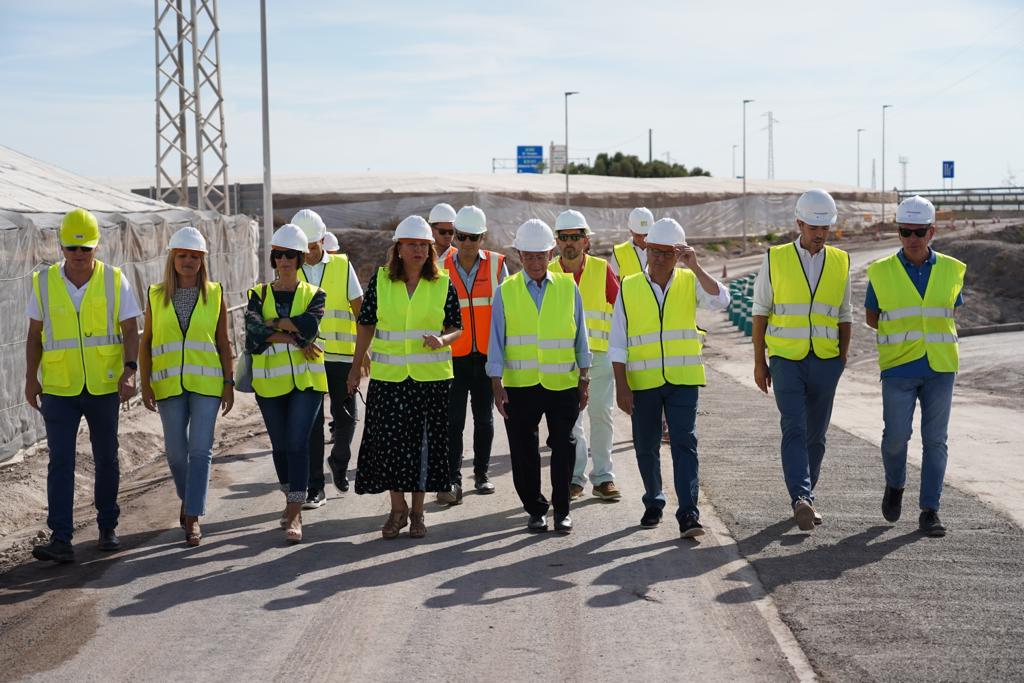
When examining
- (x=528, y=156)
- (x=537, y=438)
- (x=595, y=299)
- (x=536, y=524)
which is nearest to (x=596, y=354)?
(x=595, y=299)

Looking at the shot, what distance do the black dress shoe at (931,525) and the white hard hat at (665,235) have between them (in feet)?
7.57

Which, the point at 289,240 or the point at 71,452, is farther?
the point at 289,240

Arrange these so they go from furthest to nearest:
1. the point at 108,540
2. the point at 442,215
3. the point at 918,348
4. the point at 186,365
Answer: the point at 442,215
the point at 918,348
the point at 186,365
the point at 108,540

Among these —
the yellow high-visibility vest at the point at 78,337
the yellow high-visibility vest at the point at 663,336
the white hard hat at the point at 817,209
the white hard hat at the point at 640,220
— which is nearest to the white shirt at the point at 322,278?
the yellow high-visibility vest at the point at 78,337

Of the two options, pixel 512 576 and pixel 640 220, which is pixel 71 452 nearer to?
pixel 512 576

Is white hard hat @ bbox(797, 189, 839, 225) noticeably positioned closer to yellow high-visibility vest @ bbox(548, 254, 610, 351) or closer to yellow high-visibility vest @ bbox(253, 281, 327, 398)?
yellow high-visibility vest @ bbox(548, 254, 610, 351)

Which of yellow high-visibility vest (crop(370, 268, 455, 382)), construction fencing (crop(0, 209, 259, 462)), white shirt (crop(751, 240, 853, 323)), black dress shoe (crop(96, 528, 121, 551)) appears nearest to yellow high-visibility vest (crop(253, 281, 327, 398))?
yellow high-visibility vest (crop(370, 268, 455, 382))

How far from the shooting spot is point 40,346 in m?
8.05

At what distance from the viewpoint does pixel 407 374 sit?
26.9ft

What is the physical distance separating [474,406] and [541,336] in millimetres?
1567

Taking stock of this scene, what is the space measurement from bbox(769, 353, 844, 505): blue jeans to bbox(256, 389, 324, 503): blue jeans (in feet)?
9.94

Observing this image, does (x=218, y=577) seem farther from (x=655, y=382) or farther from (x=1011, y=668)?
(x=1011, y=668)

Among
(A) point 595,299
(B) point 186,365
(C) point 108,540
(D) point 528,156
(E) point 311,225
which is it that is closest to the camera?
(C) point 108,540

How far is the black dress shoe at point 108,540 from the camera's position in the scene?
26.4 ft
